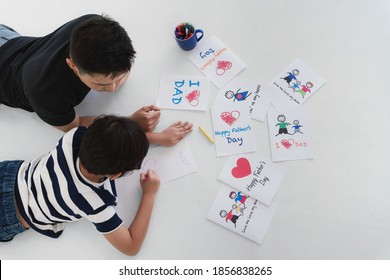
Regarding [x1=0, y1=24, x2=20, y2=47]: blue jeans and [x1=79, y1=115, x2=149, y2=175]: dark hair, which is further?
[x1=0, y1=24, x2=20, y2=47]: blue jeans

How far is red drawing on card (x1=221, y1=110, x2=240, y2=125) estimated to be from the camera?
106 centimetres

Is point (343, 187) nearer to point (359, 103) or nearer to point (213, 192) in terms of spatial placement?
point (359, 103)

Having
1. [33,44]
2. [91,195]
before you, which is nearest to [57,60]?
[33,44]

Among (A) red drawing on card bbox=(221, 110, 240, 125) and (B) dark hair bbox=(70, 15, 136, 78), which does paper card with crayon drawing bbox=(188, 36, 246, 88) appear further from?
(B) dark hair bbox=(70, 15, 136, 78)

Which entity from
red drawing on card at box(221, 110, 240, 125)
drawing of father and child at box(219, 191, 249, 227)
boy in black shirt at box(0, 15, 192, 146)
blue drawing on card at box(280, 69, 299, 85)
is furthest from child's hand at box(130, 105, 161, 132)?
blue drawing on card at box(280, 69, 299, 85)

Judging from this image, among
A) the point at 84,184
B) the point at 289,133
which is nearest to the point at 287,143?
the point at 289,133

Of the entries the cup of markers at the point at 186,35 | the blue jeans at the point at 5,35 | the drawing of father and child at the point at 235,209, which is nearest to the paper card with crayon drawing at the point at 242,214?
the drawing of father and child at the point at 235,209

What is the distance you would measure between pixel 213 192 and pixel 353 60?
2.15ft

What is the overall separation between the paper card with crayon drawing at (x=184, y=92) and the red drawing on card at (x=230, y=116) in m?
0.07

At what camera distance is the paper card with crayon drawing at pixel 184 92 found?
109 centimetres

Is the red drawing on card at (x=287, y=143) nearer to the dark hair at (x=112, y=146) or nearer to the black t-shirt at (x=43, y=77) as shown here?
the dark hair at (x=112, y=146)

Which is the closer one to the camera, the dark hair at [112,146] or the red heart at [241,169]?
the dark hair at [112,146]

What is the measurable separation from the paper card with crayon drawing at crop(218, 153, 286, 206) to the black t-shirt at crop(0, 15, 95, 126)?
0.52m

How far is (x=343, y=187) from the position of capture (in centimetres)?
101
